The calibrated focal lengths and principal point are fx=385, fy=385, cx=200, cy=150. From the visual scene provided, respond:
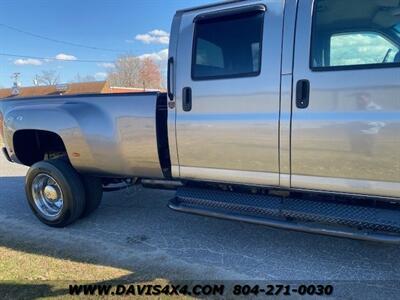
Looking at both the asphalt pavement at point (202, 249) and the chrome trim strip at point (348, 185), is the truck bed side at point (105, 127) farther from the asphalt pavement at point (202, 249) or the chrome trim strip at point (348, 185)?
the chrome trim strip at point (348, 185)

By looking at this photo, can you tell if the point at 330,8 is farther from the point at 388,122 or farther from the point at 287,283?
the point at 287,283

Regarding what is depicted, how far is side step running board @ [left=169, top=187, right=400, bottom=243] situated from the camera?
115 inches

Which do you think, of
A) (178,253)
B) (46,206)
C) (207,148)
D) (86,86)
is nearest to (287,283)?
(178,253)

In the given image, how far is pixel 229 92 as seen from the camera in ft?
11.0

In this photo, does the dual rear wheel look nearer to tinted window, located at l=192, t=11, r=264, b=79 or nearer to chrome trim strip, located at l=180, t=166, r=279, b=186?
chrome trim strip, located at l=180, t=166, r=279, b=186

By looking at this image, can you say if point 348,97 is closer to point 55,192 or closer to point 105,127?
point 105,127

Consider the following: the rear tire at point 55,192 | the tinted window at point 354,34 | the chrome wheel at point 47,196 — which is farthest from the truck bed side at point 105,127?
the tinted window at point 354,34

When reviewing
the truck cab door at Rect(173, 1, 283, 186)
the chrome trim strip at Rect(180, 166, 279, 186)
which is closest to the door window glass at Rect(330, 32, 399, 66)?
the truck cab door at Rect(173, 1, 283, 186)

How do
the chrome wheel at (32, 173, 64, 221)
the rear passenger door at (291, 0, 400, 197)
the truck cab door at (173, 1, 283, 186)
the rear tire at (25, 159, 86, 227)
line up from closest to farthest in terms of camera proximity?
the rear passenger door at (291, 0, 400, 197) → the truck cab door at (173, 1, 283, 186) → the rear tire at (25, 159, 86, 227) → the chrome wheel at (32, 173, 64, 221)

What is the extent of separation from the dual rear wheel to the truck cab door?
1.38 meters

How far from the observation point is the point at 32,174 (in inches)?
178

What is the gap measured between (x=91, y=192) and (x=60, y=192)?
1.13 ft

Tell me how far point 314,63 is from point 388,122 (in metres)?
0.71

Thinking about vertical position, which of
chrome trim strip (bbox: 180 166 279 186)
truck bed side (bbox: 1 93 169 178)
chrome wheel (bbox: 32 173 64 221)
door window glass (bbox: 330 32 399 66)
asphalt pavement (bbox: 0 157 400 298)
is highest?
door window glass (bbox: 330 32 399 66)
